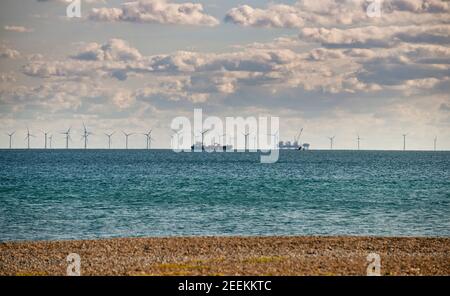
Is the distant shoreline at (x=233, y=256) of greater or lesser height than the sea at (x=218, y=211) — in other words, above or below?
above

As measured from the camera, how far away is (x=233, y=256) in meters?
30.0

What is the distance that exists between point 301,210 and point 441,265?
35.1 meters

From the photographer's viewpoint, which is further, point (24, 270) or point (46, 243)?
point (46, 243)

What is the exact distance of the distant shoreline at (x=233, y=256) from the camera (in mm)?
25938

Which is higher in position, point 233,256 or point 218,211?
point 233,256

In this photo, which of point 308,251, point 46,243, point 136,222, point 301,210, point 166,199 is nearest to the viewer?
point 308,251

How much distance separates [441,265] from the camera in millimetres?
27484

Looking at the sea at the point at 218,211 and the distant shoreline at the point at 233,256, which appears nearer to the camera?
the distant shoreline at the point at 233,256

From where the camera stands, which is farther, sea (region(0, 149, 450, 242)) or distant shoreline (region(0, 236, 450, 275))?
sea (region(0, 149, 450, 242))

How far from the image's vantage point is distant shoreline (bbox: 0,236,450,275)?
2594 cm

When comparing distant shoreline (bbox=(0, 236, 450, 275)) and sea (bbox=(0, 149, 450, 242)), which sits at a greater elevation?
distant shoreline (bbox=(0, 236, 450, 275))
